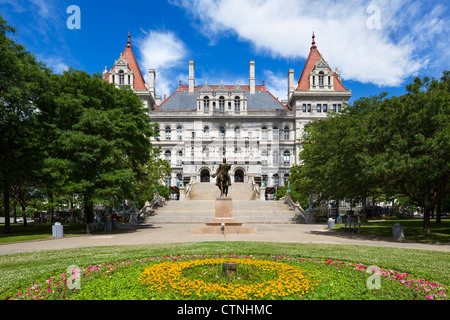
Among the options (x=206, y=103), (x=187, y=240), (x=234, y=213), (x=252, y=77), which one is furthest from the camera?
(x=252, y=77)

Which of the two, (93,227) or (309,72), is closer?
(93,227)

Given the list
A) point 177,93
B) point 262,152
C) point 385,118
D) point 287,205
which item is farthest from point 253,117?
point 385,118

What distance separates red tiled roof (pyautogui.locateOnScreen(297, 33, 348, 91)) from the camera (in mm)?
66456

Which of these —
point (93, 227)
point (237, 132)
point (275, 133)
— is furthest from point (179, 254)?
point (275, 133)

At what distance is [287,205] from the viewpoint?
3766 cm

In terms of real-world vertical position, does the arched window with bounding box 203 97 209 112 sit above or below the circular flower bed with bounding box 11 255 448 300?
above

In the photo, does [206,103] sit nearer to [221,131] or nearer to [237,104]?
[237,104]

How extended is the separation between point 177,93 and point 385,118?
199 feet

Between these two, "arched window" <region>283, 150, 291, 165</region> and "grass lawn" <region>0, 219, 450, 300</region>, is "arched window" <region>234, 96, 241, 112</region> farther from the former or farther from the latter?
"grass lawn" <region>0, 219, 450, 300</region>

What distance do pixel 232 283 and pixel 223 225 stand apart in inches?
492

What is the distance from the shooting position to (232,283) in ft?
22.8

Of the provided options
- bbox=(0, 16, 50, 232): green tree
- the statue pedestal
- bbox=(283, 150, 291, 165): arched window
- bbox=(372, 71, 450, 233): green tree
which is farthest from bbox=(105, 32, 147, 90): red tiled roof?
bbox=(372, 71, 450, 233): green tree
